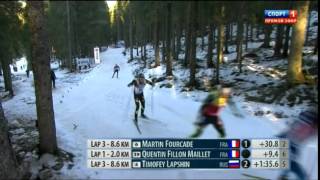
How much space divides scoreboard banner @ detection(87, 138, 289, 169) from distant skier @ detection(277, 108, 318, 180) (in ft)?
0.67

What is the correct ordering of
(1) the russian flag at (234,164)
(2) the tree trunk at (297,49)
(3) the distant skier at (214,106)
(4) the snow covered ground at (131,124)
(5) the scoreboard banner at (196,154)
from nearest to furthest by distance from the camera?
1. (5) the scoreboard banner at (196,154)
2. (1) the russian flag at (234,164)
3. (3) the distant skier at (214,106)
4. (4) the snow covered ground at (131,124)
5. (2) the tree trunk at (297,49)

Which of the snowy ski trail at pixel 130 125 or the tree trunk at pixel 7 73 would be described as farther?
the tree trunk at pixel 7 73

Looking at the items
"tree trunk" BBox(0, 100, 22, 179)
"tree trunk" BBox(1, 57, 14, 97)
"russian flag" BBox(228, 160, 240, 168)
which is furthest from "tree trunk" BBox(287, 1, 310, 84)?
"tree trunk" BBox(1, 57, 14, 97)

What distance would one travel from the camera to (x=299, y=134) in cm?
670

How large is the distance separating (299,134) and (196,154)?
2.19 m

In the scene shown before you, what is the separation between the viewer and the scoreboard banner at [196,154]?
7594 mm

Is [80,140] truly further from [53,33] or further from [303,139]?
[53,33]

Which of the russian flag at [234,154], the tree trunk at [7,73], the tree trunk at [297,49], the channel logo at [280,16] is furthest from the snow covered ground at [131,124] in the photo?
the channel logo at [280,16]

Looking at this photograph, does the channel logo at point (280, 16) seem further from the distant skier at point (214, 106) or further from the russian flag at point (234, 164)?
the russian flag at point (234, 164)

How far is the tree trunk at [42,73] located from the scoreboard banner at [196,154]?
6.47ft

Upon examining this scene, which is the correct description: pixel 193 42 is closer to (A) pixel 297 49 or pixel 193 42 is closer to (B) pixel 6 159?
(A) pixel 297 49

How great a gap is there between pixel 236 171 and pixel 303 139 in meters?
2.22

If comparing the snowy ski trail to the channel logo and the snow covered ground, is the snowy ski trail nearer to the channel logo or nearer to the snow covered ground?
the snow covered ground

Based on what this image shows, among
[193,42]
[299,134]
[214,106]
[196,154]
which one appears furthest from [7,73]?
[299,134]
